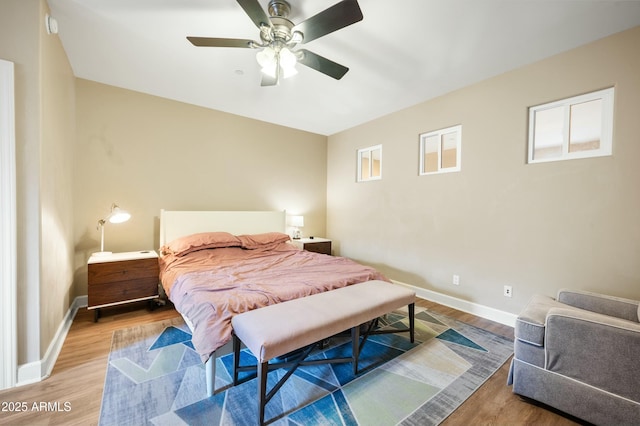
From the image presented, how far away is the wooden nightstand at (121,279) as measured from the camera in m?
2.62

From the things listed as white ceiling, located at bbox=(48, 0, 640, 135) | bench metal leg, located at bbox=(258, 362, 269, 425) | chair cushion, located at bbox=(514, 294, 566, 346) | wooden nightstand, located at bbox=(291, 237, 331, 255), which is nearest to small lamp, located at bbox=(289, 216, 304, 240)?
wooden nightstand, located at bbox=(291, 237, 331, 255)

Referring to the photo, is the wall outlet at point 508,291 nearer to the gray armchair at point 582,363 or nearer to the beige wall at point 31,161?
the gray armchair at point 582,363

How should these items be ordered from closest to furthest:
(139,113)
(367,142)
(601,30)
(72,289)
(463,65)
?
(601,30) → (463,65) → (72,289) → (139,113) → (367,142)

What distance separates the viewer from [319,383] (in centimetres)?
178

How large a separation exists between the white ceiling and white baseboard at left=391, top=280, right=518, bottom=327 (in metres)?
2.60

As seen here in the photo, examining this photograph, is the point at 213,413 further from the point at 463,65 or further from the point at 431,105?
the point at 431,105

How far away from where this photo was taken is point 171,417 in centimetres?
146

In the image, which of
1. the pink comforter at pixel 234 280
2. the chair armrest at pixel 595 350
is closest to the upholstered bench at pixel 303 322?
the pink comforter at pixel 234 280

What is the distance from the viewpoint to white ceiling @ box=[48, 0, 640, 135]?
1879 mm

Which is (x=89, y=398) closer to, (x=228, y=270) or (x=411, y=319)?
(x=228, y=270)

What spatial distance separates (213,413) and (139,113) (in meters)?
3.52

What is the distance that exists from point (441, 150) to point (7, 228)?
4.13 metres

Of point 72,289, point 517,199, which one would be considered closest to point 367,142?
point 517,199

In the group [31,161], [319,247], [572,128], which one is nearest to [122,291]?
[31,161]
